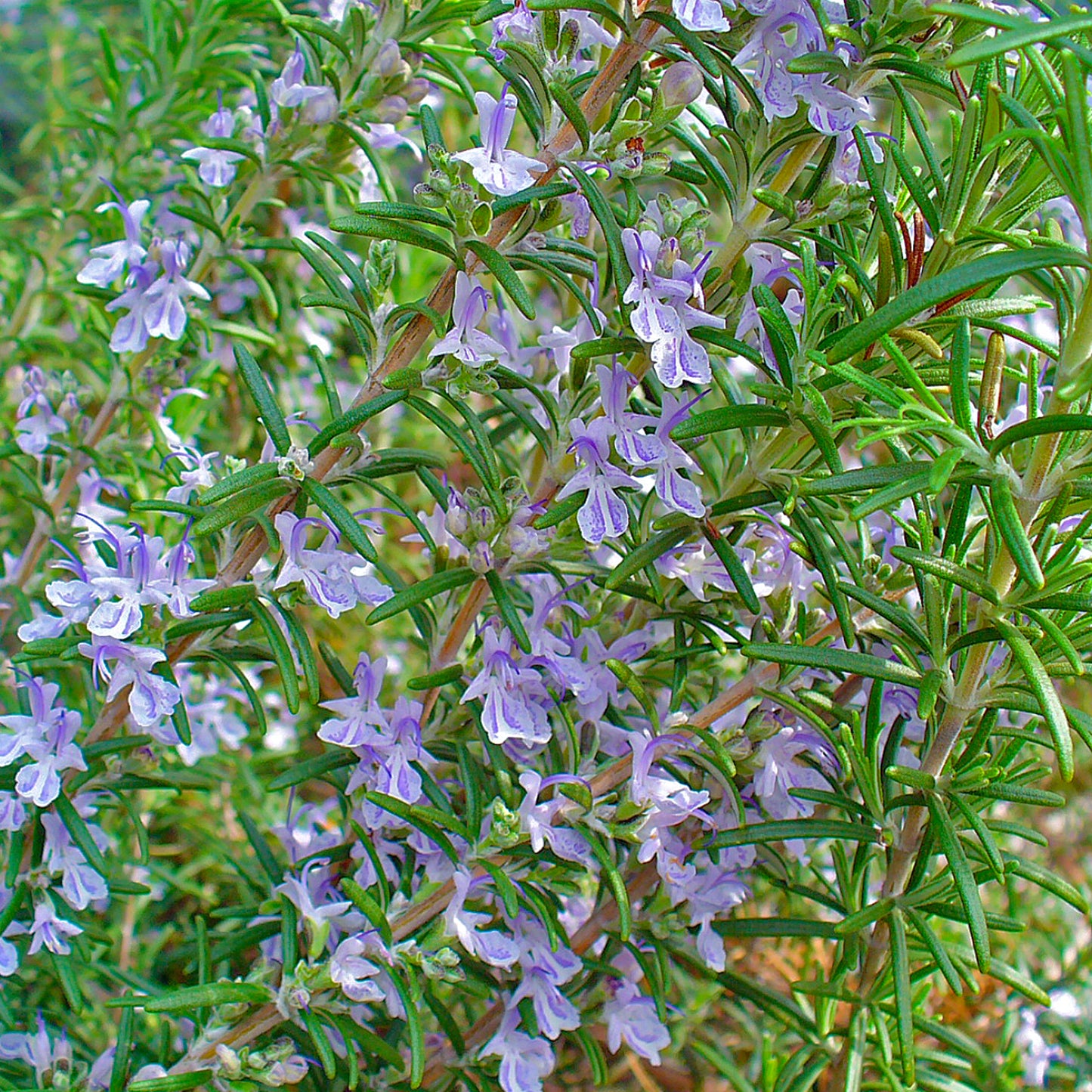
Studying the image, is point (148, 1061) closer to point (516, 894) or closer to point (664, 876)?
point (516, 894)

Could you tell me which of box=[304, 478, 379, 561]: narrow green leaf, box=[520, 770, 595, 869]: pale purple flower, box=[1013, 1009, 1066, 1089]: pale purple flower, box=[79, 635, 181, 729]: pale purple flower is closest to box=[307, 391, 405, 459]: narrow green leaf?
box=[304, 478, 379, 561]: narrow green leaf

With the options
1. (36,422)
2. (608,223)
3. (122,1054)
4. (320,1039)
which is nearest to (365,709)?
(320,1039)

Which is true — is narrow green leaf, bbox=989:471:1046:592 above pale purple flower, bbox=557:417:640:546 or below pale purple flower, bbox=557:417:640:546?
above

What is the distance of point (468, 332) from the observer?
36.8 inches

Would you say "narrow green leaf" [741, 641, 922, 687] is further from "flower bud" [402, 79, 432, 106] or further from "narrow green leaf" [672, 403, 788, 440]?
"flower bud" [402, 79, 432, 106]

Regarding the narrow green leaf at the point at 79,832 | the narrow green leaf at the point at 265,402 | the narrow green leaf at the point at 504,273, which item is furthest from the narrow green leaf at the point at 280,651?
the narrow green leaf at the point at 504,273

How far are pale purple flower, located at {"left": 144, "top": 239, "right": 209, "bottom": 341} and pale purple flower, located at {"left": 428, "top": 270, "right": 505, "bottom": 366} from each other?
0.41 meters

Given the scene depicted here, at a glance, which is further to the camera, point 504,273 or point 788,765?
point 788,765

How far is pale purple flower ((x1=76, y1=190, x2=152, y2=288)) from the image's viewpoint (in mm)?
1182

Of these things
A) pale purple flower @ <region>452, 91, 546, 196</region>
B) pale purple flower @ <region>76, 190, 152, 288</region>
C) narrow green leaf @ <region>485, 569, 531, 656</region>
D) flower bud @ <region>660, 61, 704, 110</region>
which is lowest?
narrow green leaf @ <region>485, 569, 531, 656</region>

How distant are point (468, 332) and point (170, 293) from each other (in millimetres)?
465

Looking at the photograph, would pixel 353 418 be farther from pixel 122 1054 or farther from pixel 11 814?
pixel 122 1054

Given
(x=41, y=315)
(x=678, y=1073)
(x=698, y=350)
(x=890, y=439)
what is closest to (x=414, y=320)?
(x=698, y=350)

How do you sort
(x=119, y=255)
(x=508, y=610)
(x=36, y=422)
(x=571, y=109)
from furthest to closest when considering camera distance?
1. (x=36, y=422)
2. (x=119, y=255)
3. (x=508, y=610)
4. (x=571, y=109)
